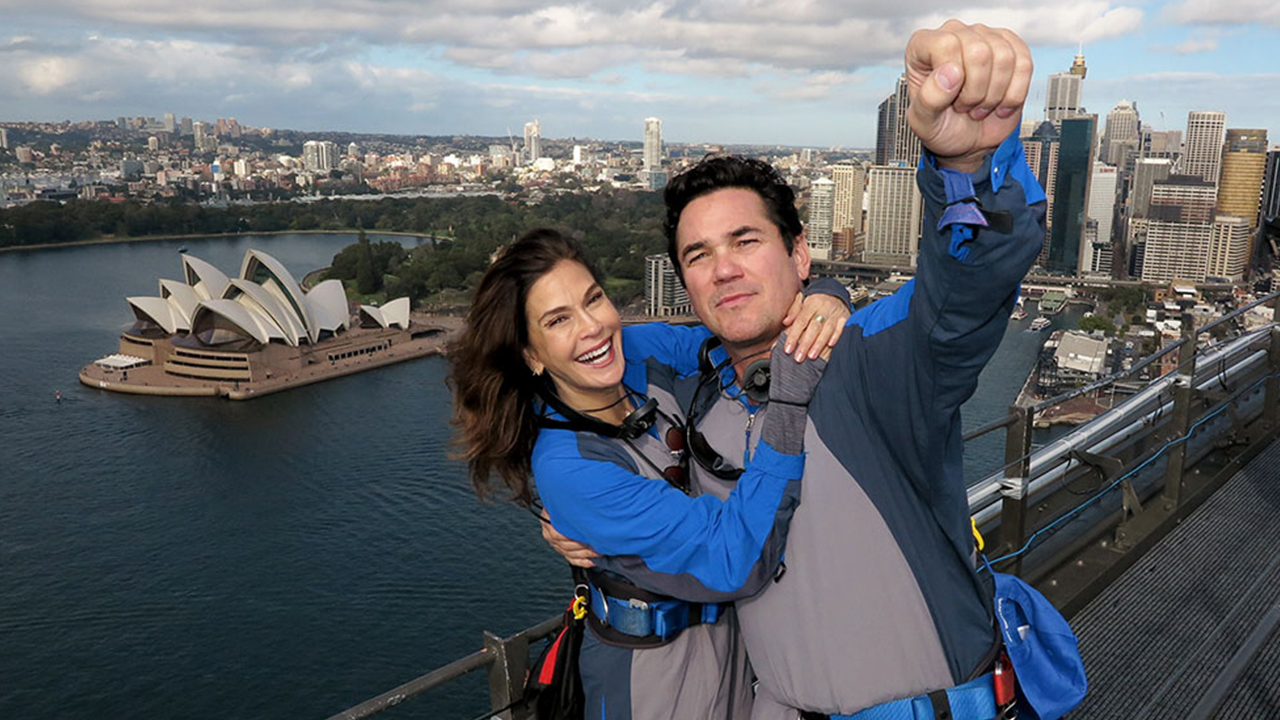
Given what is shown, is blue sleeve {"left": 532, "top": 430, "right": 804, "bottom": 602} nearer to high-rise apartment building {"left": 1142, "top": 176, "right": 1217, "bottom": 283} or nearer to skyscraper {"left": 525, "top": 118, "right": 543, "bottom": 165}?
high-rise apartment building {"left": 1142, "top": 176, "right": 1217, "bottom": 283}

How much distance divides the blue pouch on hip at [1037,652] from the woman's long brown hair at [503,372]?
31 cm

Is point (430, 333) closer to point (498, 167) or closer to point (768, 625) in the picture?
point (768, 625)

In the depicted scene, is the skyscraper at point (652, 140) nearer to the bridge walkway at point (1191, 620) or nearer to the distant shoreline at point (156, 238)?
the distant shoreline at point (156, 238)

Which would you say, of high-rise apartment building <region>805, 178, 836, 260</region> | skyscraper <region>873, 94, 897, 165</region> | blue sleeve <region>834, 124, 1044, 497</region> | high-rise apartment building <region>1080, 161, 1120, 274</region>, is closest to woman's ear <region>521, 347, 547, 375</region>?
blue sleeve <region>834, 124, 1044, 497</region>

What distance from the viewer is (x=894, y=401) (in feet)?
1.54

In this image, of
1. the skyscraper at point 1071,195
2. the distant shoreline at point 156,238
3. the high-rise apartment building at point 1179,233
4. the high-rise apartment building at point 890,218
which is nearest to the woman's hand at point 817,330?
the high-rise apartment building at point 1179,233

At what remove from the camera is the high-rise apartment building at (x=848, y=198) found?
25.8 meters

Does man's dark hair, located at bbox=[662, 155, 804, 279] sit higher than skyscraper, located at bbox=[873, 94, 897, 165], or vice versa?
skyscraper, located at bbox=[873, 94, 897, 165]

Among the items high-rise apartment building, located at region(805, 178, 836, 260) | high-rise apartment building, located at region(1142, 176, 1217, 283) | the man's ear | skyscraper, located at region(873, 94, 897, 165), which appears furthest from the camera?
skyscraper, located at region(873, 94, 897, 165)

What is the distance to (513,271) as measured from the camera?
65cm

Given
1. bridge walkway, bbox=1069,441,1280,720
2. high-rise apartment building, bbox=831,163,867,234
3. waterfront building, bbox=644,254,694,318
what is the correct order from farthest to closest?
high-rise apartment building, bbox=831,163,867,234, waterfront building, bbox=644,254,694,318, bridge walkway, bbox=1069,441,1280,720

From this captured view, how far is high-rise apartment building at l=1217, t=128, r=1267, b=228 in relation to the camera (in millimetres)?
22891

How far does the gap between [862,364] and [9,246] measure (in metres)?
27.5

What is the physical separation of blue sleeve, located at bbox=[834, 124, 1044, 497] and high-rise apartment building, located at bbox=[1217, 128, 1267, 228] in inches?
1024
